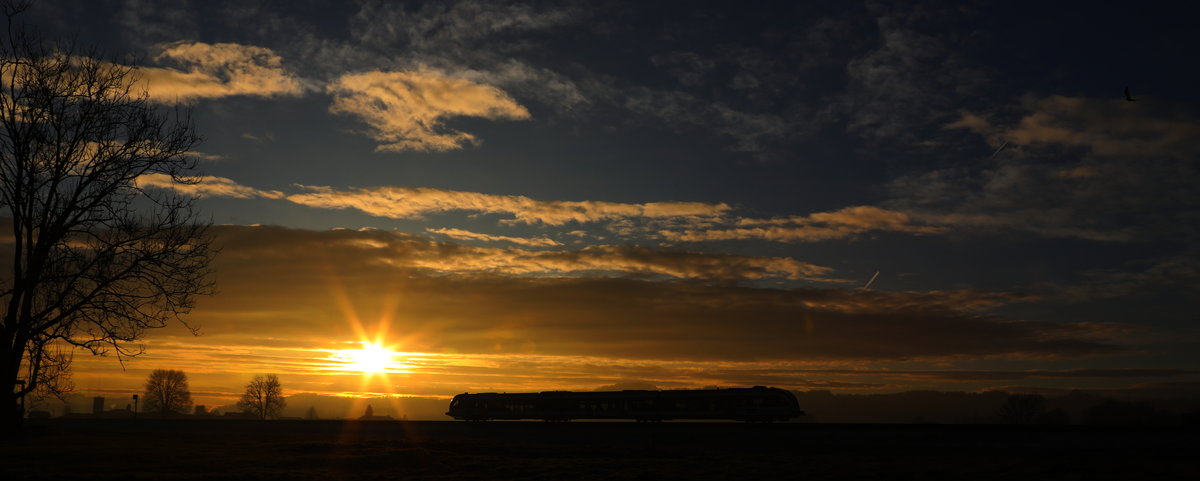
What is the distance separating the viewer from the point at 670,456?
34094mm

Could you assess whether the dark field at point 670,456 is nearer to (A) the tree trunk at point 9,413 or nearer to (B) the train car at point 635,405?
(A) the tree trunk at point 9,413

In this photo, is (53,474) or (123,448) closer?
(53,474)

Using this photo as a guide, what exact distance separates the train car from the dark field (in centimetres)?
1225

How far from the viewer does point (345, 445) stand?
3788cm

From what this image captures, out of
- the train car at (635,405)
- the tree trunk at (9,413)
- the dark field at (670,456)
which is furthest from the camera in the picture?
the train car at (635,405)

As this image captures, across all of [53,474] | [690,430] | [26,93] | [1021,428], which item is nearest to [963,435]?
[1021,428]

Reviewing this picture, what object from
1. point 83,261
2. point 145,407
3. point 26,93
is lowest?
point 145,407

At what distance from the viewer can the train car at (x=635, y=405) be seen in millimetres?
58844

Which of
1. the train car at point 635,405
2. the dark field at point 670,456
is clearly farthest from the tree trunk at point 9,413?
the train car at point 635,405

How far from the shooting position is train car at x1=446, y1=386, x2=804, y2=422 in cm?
5884

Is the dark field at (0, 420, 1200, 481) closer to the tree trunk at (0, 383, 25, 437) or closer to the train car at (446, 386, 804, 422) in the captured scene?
the tree trunk at (0, 383, 25, 437)

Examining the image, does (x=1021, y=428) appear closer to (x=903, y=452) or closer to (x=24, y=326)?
(x=903, y=452)

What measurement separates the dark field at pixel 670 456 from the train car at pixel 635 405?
40.2 ft

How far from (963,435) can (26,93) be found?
4666 centimetres
